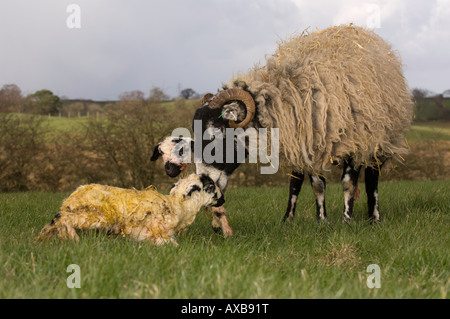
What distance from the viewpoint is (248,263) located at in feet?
11.0

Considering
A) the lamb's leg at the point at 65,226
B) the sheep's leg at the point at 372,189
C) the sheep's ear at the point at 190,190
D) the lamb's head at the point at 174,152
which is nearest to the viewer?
the lamb's leg at the point at 65,226

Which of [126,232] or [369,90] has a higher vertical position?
[369,90]

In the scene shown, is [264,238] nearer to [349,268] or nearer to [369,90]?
[349,268]

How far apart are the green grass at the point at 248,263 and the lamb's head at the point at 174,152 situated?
0.87 m

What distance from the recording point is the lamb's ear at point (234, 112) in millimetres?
4441

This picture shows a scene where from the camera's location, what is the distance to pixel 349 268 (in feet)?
12.1

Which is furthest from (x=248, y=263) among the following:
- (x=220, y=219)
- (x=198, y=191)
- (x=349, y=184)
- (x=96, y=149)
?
(x=96, y=149)

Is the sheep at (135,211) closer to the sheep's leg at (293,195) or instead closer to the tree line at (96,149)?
the sheep's leg at (293,195)

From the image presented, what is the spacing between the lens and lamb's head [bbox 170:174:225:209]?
412cm

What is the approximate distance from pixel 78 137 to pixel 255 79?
11243 millimetres

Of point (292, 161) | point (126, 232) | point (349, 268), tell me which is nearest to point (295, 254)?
point (349, 268)

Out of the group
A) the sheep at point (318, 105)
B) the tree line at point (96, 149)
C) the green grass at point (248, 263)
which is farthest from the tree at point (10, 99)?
the sheep at point (318, 105)
